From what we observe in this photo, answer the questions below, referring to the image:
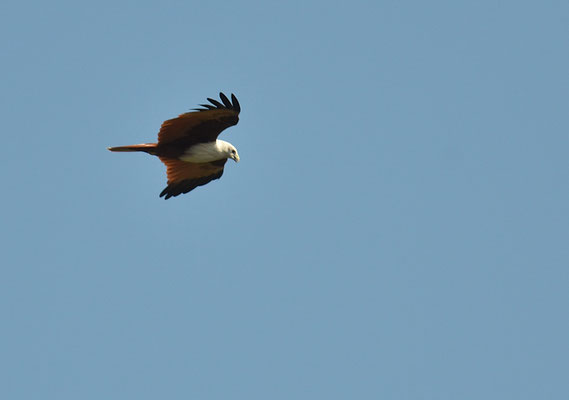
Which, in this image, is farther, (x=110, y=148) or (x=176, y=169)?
(x=176, y=169)

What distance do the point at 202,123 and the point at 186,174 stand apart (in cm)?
211

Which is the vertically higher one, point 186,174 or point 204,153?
point 204,153

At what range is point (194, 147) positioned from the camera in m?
21.7

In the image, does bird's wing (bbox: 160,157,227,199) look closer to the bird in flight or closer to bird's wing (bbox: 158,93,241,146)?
the bird in flight

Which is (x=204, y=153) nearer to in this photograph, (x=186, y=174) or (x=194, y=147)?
(x=194, y=147)

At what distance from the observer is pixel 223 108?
20516 millimetres

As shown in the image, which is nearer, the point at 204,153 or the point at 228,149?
the point at 204,153

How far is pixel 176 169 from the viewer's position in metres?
22.6

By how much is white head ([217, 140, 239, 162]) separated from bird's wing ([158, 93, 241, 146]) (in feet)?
0.95

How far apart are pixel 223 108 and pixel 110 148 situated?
263cm

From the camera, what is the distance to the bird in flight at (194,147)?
814 inches

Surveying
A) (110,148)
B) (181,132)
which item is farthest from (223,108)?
(110,148)

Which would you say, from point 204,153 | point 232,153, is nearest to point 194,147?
point 204,153

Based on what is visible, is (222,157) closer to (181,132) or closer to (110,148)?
(181,132)
